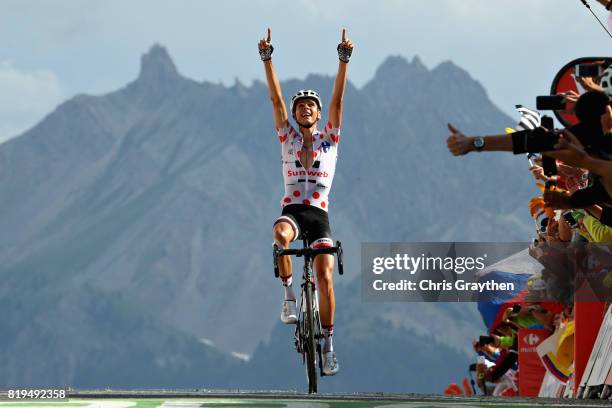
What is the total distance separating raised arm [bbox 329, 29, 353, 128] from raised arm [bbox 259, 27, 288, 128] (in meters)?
0.54

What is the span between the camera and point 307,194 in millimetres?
15484

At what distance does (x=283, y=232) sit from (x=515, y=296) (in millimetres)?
7488

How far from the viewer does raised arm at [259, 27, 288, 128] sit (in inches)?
618

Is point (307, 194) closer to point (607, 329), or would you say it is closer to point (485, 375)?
point (607, 329)

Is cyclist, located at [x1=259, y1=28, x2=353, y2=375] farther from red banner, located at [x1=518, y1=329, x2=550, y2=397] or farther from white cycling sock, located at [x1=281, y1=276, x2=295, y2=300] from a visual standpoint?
red banner, located at [x1=518, y1=329, x2=550, y2=397]

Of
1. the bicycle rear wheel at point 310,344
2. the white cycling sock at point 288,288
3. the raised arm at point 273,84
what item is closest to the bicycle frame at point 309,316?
the bicycle rear wheel at point 310,344

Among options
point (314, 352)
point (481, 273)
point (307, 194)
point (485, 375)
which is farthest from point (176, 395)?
point (485, 375)

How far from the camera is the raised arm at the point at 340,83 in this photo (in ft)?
51.4

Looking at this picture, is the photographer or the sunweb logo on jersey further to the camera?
the sunweb logo on jersey

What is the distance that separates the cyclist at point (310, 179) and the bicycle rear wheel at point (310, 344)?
227mm

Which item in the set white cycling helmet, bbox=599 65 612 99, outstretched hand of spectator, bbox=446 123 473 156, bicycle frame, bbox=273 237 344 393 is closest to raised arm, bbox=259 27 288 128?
bicycle frame, bbox=273 237 344 393

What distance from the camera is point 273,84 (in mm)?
15883
